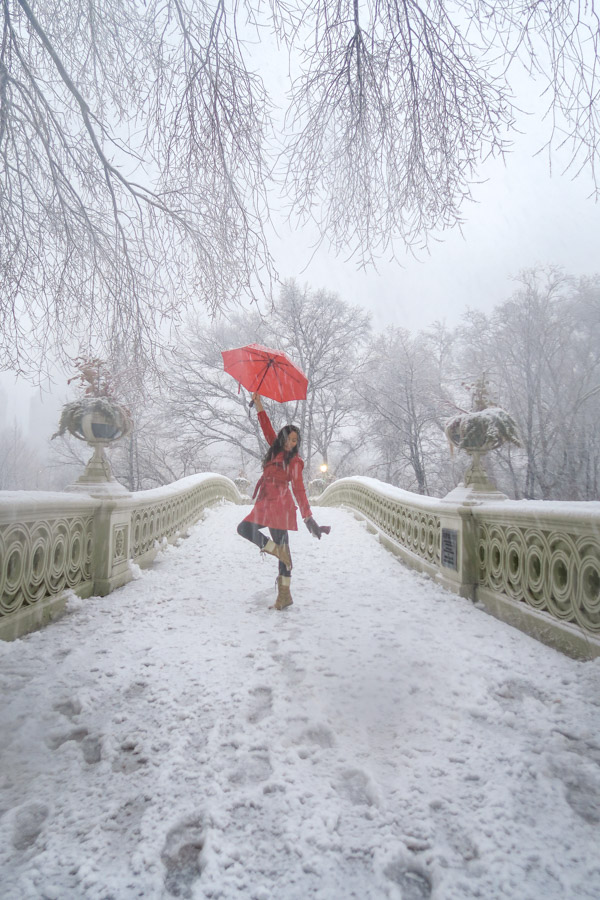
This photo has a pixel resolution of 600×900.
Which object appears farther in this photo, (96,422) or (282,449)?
(96,422)

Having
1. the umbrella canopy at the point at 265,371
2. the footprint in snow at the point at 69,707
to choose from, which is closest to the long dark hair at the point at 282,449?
the umbrella canopy at the point at 265,371

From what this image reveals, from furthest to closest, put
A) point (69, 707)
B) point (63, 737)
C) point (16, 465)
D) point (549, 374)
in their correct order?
1. point (16, 465)
2. point (549, 374)
3. point (69, 707)
4. point (63, 737)

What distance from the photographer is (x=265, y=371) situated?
4805mm

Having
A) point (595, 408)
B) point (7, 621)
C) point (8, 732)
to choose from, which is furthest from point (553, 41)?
point (595, 408)

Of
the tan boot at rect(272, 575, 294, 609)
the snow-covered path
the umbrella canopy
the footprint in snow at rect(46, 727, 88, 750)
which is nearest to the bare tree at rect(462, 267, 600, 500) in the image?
the umbrella canopy

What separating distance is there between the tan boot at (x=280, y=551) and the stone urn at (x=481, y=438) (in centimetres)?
207

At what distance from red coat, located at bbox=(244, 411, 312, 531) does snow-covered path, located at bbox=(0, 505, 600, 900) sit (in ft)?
3.09

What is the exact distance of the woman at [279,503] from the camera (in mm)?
4223

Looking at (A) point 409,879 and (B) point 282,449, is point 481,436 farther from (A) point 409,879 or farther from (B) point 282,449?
(A) point 409,879

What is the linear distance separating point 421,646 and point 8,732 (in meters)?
2.64

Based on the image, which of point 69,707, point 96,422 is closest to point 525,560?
point 69,707

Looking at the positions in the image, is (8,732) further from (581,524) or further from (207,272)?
(207,272)

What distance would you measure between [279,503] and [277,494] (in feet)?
0.29

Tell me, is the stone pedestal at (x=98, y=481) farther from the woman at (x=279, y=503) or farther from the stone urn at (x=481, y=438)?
the stone urn at (x=481, y=438)
